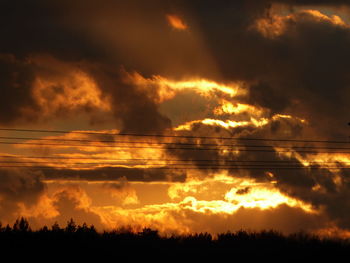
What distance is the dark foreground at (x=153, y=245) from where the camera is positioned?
9725 centimetres

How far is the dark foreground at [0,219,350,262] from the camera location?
319ft

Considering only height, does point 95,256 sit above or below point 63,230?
below

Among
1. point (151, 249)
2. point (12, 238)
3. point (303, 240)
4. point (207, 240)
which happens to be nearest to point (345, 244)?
point (303, 240)

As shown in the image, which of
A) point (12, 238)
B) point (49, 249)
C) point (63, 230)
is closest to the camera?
point (49, 249)

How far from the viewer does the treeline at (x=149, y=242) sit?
10094 centimetres

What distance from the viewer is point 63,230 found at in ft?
367

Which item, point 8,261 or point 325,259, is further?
point 325,259

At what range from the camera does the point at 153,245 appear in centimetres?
10569

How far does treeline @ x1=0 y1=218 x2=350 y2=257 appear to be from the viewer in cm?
10094

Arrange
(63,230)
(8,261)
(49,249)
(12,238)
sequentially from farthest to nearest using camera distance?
(63,230), (12,238), (49,249), (8,261)

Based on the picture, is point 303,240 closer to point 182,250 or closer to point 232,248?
point 232,248

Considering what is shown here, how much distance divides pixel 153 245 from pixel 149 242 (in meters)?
1.65

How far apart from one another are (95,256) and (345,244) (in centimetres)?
3944

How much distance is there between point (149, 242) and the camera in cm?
10719
